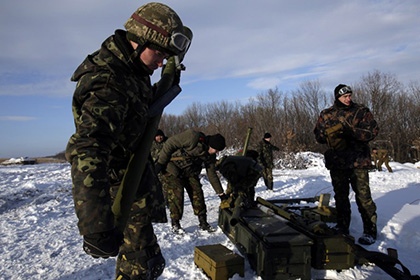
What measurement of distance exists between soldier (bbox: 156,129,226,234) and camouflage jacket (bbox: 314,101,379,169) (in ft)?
6.38

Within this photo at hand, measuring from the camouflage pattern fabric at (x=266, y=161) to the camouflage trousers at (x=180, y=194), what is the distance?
192 inches

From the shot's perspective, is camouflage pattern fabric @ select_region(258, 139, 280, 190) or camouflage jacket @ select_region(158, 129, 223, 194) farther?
camouflage pattern fabric @ select_region(258, 139, 280, 190)

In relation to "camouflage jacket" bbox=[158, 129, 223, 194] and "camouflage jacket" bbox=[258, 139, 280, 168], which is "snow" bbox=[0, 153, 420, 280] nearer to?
"camouflage jacket" bbox=[158, 129, 223, 194]

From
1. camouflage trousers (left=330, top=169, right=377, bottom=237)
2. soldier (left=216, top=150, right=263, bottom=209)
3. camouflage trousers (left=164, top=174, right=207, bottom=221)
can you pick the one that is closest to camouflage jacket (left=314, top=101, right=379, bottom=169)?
camouflage trousers (left=330, top=169, right=377, bottom=237)

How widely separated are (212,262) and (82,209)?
91.7 inches

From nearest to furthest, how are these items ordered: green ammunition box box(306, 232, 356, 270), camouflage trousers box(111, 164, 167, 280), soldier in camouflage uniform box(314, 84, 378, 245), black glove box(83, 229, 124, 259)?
black glove box(83, 229, 124, 259)
camouflage trousers box(111, 164, 167, 280)
green ammunition box box(306, 232, 356, 270)
soldier in camouflage uniform box(314, 84, 378, 245)

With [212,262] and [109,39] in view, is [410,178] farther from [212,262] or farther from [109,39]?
[109,39]

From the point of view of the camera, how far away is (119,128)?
162 centimetres

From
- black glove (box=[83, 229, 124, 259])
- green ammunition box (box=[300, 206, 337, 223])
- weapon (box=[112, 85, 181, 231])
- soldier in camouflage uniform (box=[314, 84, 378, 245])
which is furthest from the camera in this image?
green ammunition box (box=[300, 206, 337, 223])

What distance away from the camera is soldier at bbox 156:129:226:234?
5.62 metres

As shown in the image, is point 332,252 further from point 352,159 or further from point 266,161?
point 266,161

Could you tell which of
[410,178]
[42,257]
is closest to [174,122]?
[410,178]

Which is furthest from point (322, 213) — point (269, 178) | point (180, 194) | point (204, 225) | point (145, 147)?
point (269, 178)

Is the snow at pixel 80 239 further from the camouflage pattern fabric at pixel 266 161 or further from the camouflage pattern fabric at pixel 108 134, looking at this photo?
the camouflage pattern fabric at pixel 108 134
